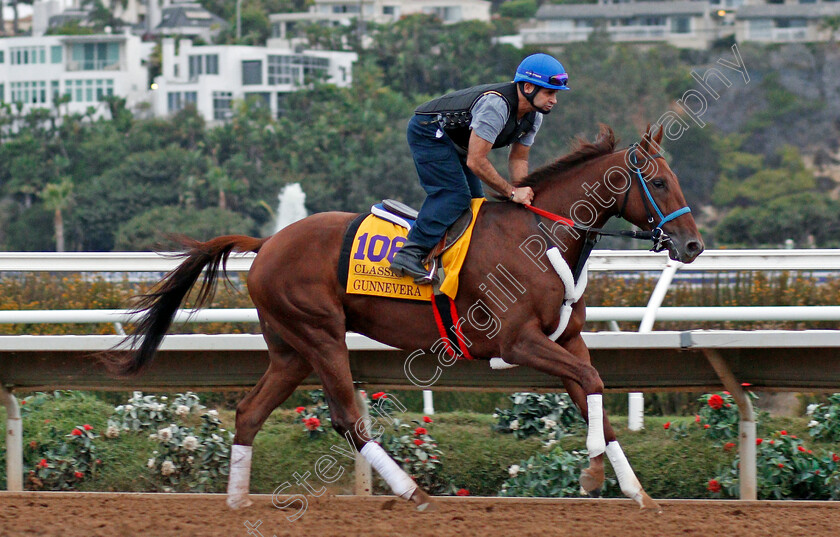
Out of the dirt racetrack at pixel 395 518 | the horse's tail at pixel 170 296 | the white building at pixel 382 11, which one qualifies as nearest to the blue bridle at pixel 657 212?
the dirt racetrack at pixel 395 518

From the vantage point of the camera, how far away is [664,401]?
7219 millimetres

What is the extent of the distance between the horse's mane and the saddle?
343 millimetres

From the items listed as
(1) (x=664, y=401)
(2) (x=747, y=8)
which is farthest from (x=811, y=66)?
(1) (x=664, y=401)

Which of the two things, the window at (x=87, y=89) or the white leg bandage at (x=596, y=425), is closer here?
the white leg bandage at (x=596, y=425)

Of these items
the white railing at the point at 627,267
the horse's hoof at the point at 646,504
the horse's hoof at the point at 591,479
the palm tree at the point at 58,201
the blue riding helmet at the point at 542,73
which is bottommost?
the palm tree at the point at 58,201

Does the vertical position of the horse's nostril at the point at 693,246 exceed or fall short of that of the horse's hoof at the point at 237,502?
it exceeds it

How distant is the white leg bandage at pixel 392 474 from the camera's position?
498cm

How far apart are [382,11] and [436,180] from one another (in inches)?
3864

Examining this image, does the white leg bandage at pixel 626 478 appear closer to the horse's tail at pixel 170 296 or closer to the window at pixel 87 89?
the horse's tail at pixel 170 296

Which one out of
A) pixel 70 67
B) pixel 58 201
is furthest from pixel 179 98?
pixel 58 201

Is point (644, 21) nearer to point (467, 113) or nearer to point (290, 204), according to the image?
point (290, 204)

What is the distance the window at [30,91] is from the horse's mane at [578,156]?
7366 centimetres

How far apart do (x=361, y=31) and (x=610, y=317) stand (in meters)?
72.2

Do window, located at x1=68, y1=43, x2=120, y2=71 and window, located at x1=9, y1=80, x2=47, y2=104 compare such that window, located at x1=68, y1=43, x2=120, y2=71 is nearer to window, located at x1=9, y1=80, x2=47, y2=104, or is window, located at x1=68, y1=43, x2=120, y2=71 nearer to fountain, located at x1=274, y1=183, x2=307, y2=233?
window, located at x1=9, y1=80, x2=47, y2=104
